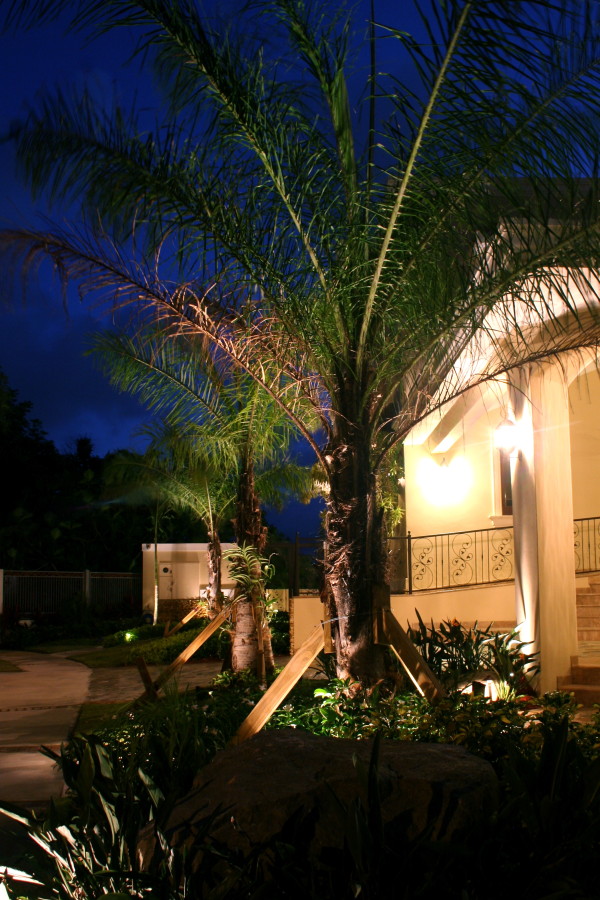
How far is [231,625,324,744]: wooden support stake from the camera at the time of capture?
5.52 meters

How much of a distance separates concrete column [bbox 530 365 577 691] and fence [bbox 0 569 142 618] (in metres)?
18.9

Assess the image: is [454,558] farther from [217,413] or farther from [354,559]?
[354,559]

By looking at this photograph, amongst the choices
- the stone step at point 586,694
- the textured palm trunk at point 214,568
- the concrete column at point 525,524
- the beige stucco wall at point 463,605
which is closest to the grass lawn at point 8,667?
the textured palm trunk at point 214,568

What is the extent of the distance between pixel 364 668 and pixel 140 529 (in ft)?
81.4

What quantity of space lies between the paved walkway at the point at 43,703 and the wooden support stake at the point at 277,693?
1305 millimetres

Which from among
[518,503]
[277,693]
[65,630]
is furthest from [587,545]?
[65,630]

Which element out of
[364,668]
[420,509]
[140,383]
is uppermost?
[140,383]

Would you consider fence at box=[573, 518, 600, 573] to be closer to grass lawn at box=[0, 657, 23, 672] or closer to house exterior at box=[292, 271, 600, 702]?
house exterior at box=[292, 271, 600, 702]

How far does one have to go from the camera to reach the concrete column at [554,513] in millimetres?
9469

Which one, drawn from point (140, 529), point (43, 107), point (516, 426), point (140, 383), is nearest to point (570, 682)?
point (516, 426)

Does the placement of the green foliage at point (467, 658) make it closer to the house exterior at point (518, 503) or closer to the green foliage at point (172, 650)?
the house exterior at point (518, 503)

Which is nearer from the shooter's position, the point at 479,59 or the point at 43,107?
the point at 479,59

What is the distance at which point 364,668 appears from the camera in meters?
6.44

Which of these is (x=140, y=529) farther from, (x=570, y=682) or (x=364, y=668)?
(x=364, y=668)
